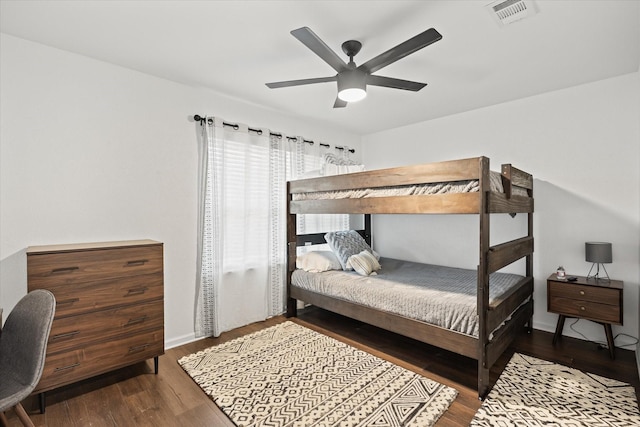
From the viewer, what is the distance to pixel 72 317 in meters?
2.07

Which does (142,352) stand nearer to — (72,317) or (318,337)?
(72,317)

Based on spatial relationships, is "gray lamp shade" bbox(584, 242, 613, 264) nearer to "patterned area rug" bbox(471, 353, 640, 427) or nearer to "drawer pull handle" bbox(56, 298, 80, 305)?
"patterned area rug" bbox(471, 353, 640, 427)

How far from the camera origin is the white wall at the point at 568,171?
2.81m

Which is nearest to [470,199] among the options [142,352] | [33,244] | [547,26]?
[547,26]

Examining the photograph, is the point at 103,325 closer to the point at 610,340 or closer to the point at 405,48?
the point at 405,48

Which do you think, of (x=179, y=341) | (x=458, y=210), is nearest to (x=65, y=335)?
(x=179, y=341)

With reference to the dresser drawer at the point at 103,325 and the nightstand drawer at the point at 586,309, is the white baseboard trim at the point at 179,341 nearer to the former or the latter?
the dresser drawer at the point at 103,325

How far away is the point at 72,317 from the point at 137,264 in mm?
497

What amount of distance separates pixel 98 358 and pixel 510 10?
3527 mm

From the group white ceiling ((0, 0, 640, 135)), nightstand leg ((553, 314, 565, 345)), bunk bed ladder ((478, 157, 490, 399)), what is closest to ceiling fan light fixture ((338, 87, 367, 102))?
white ceiling ((0, 0, 640, 135))

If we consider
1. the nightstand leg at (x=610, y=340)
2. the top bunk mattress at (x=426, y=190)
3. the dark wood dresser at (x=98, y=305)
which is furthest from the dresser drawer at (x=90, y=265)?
the nightstand leg at (x=610, y=340)

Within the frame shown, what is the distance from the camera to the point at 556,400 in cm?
205

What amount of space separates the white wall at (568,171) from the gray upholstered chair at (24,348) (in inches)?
151

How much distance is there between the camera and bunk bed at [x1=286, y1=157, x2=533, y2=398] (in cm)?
213
